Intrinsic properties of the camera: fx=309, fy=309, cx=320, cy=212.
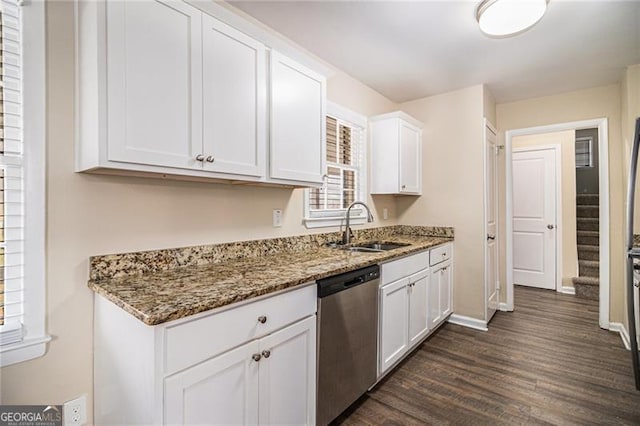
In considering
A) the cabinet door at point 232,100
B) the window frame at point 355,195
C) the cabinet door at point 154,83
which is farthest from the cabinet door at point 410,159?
the cabinet door at point 154,83

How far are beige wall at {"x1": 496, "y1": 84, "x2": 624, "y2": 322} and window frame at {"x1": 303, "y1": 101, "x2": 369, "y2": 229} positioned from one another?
202 centimetres

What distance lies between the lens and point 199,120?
147cm

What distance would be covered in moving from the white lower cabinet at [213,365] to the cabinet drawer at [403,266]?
2.42ft

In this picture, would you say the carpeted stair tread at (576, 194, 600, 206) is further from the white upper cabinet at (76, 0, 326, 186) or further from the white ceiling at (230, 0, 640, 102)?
the white upper cabinet at (76, 0, 326, 186)

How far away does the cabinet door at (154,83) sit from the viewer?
122cm

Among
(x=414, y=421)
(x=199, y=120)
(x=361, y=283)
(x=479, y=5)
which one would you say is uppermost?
(x=479, y=5)

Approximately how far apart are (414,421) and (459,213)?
216 cm

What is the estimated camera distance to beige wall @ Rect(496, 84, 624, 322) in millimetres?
3047

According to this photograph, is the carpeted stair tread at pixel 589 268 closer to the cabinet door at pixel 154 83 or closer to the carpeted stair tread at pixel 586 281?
the carpeted stair tread at pixel 586 281

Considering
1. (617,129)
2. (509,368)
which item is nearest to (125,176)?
(509,368)

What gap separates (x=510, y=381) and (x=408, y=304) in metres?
0.85

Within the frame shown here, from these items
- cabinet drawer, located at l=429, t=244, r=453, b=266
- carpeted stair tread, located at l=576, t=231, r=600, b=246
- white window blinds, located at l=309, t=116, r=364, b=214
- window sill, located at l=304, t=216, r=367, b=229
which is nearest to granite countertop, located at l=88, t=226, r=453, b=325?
window sill, located at l=304, t=216, r=367, b=229

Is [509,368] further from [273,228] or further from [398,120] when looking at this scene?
[398,120]

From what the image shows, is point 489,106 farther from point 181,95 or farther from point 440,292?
point 181,95
